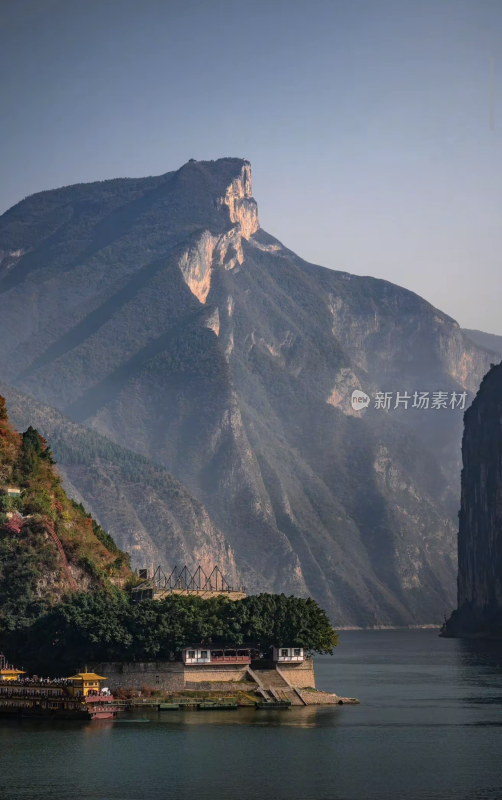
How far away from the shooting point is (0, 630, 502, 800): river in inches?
4702

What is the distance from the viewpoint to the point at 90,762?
129875 millimetres

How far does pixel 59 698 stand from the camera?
160000 millimetres

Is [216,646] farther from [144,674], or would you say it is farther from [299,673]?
[299,673]

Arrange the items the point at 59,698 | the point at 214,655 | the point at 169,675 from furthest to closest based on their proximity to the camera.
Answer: the point at 214,655, the point at 169,675, the point at 59,698

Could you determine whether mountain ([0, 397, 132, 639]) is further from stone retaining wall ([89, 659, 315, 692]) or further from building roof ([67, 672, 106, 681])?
building roof ([67, 672, 106, 681])

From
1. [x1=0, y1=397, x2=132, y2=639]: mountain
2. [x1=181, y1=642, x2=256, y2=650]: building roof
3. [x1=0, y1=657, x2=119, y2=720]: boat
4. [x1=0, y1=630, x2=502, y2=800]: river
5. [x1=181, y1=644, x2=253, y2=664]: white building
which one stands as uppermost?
[x1=0, y1=397, x2=132, y2=639]: mountain

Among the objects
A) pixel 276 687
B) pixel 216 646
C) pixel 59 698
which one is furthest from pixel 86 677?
pixel 276 687

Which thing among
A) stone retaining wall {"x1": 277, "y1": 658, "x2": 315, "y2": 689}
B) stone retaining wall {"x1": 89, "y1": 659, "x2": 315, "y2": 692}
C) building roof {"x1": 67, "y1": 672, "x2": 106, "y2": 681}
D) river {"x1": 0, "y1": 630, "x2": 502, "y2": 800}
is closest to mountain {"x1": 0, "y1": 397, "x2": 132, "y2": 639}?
stone retaining wall {"x1": 89, "y1": 659, "x2": 315, "y2": 692}

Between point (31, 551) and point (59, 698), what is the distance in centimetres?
2697

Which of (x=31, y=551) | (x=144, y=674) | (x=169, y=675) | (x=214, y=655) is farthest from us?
(x=31, y=551)

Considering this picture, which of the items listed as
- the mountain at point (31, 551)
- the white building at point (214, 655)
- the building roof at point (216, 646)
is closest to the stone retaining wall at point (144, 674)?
the white building at point (214, 655)

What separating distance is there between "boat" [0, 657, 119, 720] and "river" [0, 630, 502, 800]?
2677mm

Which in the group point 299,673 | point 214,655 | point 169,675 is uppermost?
point 214,655

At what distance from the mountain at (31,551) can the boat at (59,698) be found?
12.0m
